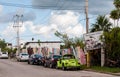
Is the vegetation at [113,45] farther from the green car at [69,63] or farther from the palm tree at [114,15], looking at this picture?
the green car at [69,63]

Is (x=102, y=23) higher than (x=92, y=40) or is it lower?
higher

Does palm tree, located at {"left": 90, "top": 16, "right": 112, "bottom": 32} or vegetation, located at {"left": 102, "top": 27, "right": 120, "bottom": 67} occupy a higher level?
palm tree, located at {"left": 90, "top": 16, "right": 112, "bottom": 32}

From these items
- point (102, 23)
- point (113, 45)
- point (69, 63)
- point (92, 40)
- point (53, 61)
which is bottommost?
point (69, 63)

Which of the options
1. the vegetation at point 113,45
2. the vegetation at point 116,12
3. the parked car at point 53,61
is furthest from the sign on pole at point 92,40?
the parked car at point 53,61

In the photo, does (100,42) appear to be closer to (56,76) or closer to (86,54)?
(86,54)

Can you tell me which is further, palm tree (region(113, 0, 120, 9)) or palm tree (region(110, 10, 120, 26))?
palm tree (region(113, 0, 120, 9))

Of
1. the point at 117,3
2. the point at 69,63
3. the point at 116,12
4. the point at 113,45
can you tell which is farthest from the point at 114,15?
the point at 69,63

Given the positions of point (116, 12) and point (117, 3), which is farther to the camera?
point (117, 3)

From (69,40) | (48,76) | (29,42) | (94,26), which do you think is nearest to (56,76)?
(48,76)

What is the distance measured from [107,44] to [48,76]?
446 inches

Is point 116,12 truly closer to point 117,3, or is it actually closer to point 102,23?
point 117,3

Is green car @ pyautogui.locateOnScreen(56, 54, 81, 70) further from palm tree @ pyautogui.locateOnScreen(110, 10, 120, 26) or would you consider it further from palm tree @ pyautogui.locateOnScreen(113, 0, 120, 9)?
palm tree @ pyautogui.locateOnScreen(113, 0, 120, 9)

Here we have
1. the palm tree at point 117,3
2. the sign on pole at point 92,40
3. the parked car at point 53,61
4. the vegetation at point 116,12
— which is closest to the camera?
the vegetation at point 116,12

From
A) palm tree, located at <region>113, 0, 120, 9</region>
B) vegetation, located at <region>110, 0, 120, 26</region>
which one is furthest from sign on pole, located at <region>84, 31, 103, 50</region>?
palm tree, located at <region>113, 0, 120, 9</region>
